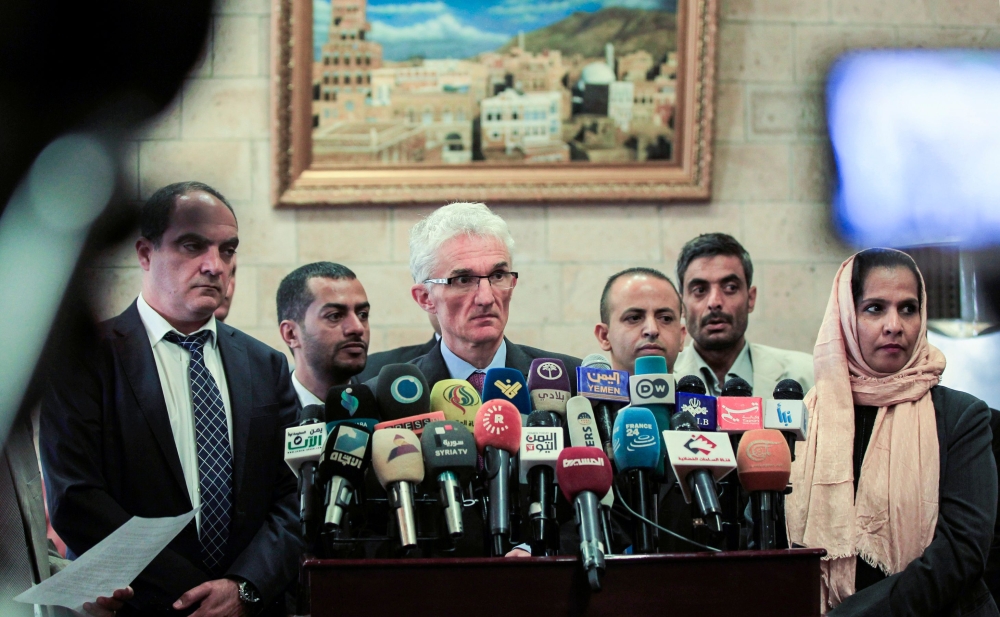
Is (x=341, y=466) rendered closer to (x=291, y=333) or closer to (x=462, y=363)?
(x=462, y=363)

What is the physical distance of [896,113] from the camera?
485 centimetres

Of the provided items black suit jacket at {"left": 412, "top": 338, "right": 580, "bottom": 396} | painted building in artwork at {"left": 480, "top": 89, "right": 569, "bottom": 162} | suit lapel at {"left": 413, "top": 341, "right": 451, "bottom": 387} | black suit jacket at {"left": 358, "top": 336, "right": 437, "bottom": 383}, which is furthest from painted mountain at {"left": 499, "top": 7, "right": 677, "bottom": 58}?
suit lapel at {"left": 413, "top": 341, "right": 451, "bottom": 387}

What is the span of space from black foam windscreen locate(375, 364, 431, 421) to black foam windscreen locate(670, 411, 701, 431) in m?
0.50

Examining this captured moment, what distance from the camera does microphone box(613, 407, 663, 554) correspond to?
188cm

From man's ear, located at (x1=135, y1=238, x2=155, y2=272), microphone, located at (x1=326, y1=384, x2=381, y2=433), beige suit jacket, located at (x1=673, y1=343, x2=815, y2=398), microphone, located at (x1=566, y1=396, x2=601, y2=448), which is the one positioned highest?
man's ear, located at (x1=135, y1=238, x2=155, y2=272)

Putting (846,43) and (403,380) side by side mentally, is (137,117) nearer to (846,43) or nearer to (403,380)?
(403,380)

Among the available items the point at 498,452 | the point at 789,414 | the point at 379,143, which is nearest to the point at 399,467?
the point at 498,452

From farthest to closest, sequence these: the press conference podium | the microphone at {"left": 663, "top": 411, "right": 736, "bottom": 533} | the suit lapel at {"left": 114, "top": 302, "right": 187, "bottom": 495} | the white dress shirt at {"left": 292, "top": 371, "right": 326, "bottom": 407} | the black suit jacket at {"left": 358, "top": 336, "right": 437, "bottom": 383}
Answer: the black suit jacket at {"left": 358, "top": 336, "right": 437, "bottom": 383} < the white dress shirt at {"left": 292, "top": 371, "right": 326, "bottom": 407} < the suit lapel at {"left": 114, "top": 302, "right": 187, "bottom": 495} < the microphone at {"left": 663, "top": 411, "right": 736, "bottom": 533} < the press conference podium

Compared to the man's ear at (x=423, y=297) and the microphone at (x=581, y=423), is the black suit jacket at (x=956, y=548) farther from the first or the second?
the man's ear at (x=423, y=297)

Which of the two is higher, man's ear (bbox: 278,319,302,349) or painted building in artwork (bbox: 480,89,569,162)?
painted building in artwork (bbox: 480,89,569,162)

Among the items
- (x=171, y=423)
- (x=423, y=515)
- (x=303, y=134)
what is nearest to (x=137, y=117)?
(x=423, y=515)

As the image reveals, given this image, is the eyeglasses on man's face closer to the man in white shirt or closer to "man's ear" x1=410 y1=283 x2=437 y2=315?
"man's ear" x1=410 y1=283 x2=437 y2=315

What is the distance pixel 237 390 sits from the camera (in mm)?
2615

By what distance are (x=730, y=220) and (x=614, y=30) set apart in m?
1.05
